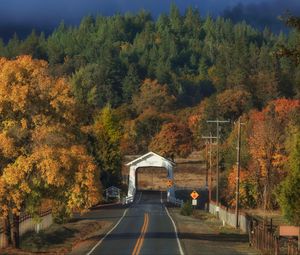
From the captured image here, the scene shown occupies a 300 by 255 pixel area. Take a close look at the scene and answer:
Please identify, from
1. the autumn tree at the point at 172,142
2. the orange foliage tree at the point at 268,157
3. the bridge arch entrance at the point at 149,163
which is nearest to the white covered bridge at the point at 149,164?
the bridge arch entrance at the point at 149,163

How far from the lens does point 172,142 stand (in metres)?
154

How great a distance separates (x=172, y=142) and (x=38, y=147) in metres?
114

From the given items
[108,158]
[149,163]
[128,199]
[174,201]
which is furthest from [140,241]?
[149,163]

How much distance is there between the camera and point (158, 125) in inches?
6737

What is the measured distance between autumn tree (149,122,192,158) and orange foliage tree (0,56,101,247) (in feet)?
362

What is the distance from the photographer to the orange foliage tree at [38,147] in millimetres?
39062

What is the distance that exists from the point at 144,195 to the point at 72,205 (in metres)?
81.1

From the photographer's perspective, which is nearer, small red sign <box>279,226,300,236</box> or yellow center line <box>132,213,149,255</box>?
small red sign <box>279,226,300,236</box>

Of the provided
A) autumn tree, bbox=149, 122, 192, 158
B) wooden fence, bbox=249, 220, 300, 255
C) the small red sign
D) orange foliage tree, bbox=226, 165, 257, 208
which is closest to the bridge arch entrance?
orange foliage tree, bbox=226, 165, 257, 208

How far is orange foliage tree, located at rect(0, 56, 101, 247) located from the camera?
39062mm

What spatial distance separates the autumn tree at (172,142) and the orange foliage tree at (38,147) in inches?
4348

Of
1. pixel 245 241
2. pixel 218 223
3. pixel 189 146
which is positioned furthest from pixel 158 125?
pixel 245 241

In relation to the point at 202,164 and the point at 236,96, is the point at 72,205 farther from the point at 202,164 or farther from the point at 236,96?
the point at 236,96

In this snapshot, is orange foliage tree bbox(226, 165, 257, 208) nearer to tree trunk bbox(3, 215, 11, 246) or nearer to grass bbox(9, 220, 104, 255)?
grass bbox(9, 220, 104, 255)
